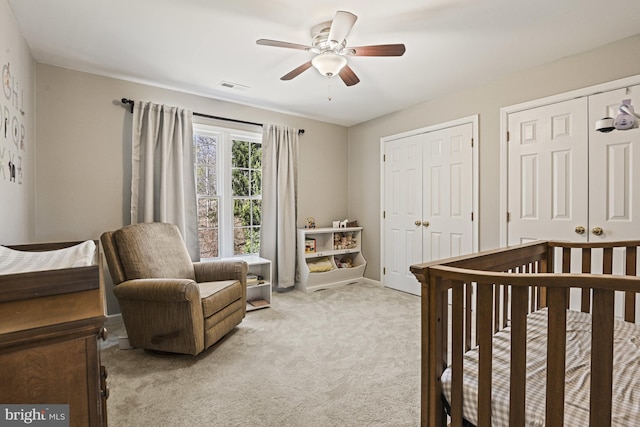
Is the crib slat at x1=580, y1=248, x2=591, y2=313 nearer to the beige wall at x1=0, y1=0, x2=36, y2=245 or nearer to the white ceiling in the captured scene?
the white ceiling

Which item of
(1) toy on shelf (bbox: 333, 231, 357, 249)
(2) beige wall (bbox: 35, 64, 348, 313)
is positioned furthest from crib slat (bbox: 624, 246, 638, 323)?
(2) beige wall (bbox: 35, 64, 348, 313)

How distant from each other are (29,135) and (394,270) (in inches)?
158

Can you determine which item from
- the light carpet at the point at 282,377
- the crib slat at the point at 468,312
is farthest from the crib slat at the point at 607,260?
the light carpet at the point at 282,377

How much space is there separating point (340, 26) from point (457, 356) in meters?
1.88

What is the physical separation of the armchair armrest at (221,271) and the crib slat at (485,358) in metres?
2.20

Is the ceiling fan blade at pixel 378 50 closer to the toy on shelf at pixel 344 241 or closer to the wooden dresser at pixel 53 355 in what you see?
the wooden dresser at pixel 53 355

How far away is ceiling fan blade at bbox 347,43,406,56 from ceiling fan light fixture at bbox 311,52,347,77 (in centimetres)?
9

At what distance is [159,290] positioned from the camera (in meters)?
2.19

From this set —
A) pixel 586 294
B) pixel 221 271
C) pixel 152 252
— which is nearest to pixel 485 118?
pixel 586 294

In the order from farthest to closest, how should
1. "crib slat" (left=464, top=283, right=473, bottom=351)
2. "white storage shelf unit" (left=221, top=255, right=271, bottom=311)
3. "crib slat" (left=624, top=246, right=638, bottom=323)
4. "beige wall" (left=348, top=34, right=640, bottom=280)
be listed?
"white storage shelf unit" (left=221, top=255, right=271, bottom=311) < "beige wall" (left=348, top=34, right=640, bottom=280) < "crib slat" (left=624, top=246, right=638, bottom=323) < "crib slat" (left=464, top=283, right=473, bottom=351)

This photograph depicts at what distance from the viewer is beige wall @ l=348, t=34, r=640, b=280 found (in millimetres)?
2537

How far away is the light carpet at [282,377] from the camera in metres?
1.67

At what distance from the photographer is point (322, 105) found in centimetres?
396

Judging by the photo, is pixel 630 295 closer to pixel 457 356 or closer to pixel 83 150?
pixel 457 356
